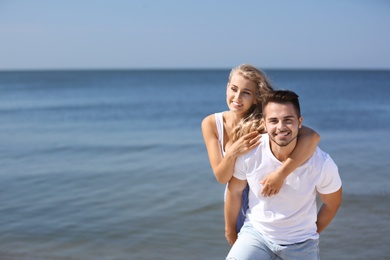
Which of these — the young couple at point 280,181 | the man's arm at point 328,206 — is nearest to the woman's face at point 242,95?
the young couple at point 280,181

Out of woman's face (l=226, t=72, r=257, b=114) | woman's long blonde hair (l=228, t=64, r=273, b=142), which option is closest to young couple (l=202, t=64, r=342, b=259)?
woman's long blonde hair (l=228, t=64, r=273, b=142)

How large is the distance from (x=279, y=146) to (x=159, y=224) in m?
3.77

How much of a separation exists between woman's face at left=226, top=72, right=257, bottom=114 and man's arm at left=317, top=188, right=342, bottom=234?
853 millimetres

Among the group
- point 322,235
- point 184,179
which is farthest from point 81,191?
point 322,235

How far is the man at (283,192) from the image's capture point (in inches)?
122

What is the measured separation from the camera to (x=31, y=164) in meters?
10.6

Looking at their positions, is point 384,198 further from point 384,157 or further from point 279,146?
point 279,146

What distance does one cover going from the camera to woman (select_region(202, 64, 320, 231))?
325cm

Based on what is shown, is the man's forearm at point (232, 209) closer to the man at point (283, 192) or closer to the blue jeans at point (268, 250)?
the man at point (283, 192)

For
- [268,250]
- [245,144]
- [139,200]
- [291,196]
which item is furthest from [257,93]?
[139,200]

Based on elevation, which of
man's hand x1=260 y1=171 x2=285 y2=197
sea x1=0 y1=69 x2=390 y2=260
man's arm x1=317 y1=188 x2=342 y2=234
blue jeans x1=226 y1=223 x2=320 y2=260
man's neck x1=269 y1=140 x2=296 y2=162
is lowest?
sea x1=0 y1=69 x2=390 y2=260

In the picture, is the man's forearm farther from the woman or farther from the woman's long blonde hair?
the woman's long blonde hair

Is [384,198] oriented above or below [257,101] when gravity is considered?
below

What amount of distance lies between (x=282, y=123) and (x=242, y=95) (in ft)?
2.24
